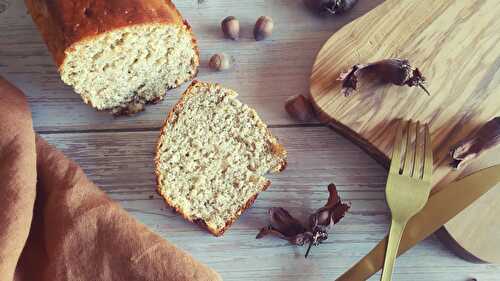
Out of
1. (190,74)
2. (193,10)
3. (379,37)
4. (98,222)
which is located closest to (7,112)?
(98,222)

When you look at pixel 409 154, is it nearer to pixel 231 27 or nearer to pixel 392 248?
pixel 392 248

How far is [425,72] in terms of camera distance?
2.01m

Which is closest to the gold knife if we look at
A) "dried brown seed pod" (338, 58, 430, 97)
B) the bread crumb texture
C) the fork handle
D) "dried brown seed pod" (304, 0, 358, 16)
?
the fork handle

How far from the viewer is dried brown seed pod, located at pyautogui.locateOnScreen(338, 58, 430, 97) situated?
193cm

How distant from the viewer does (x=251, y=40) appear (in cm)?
213

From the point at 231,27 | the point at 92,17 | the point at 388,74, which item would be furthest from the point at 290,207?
the point at 92,17

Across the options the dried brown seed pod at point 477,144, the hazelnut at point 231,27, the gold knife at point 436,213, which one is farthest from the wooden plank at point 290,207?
the hazelnut at point 231,27

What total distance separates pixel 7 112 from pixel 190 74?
1.91ft

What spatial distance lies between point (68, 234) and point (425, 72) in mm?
1217

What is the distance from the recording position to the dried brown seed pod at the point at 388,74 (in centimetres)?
193

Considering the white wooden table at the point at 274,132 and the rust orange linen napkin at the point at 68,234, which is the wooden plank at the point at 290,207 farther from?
the rust orange linen napkin at the point at 68,234

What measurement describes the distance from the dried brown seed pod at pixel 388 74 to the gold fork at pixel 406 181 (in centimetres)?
16

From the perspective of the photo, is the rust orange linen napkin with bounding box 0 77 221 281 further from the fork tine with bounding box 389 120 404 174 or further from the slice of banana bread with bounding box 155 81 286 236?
the fork tine with bounding box 389 120 404 174

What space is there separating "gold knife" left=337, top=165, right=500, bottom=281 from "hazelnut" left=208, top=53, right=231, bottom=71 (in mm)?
765
